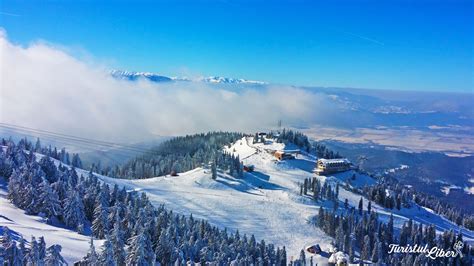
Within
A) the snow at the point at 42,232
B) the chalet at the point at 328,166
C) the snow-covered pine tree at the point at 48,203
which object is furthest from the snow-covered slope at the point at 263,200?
the snow at the point at 42,232

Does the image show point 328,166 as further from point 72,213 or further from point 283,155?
point 72,213

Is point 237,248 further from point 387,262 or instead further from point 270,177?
point 270,177

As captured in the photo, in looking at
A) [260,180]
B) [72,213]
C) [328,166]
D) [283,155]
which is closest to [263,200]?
[260,180]

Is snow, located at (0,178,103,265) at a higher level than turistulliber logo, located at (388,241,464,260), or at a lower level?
higher

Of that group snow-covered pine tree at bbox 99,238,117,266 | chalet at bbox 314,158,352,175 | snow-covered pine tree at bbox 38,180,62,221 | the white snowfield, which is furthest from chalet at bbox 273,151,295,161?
snow-covered pine tree at bbox 99,238,117,266

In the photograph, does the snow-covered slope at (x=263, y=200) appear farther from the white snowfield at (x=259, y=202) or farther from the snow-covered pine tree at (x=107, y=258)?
the snow-covered pine tree at (x=107, y=258)

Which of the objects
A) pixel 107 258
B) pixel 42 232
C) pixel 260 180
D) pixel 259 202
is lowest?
pixel 259 202

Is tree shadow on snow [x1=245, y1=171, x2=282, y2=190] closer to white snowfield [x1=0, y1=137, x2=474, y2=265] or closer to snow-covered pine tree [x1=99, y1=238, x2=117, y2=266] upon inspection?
white snowfield [x1=0, y1=137, x2=474, y2=265]
